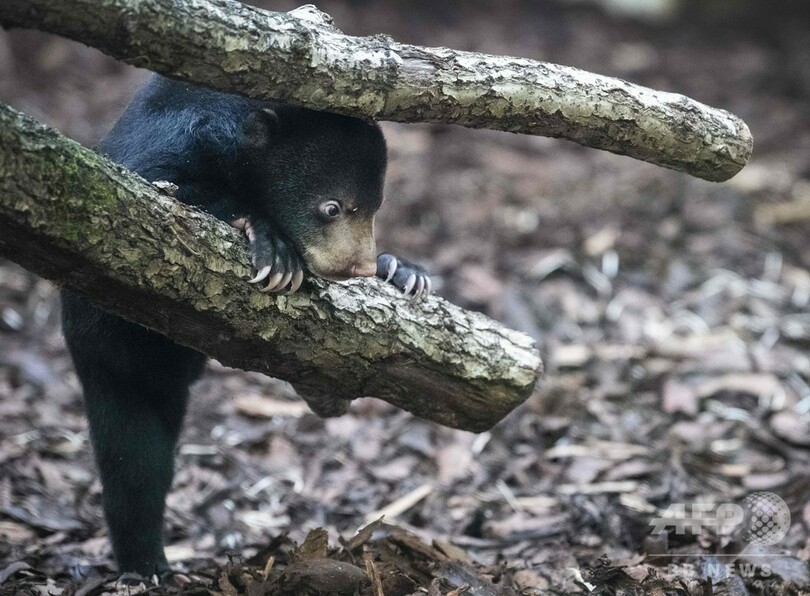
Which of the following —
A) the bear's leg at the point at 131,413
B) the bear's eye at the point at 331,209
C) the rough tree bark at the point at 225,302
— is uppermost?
the bear's eye at the point at 331,209

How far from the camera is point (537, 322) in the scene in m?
7.52

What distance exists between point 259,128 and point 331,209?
18.1 inches

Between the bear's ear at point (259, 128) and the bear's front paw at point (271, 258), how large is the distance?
0.39 meters

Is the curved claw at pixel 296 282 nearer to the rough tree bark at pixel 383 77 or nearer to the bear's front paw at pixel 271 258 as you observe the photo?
the bear's front paw at pixel 271 258

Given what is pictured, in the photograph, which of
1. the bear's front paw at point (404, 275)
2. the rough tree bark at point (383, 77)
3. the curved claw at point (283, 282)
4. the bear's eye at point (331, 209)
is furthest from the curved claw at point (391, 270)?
the rough tree bark at point (383, 77)

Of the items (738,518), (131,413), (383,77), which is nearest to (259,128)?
(383,77)

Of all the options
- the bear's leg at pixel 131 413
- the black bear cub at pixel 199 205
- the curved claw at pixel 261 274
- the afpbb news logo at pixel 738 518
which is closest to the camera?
the curved claw at pixel 261 274

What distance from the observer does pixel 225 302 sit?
3555 millimetres

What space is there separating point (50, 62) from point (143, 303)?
757 cm

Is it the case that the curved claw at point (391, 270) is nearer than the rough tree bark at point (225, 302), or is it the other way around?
the rough tree bark at point (225, 302)

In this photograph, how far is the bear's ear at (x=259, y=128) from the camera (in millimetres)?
4066

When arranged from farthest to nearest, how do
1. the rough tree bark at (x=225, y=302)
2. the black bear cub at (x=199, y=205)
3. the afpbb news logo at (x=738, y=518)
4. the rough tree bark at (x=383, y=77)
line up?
the afpbb news logo at (x=738, y=518), the black bear cub at (x=199, y=205), the rough tree bark at (x=225, y=302), the rough tree bark at (x=383, y=77)

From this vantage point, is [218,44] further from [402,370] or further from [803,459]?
[803,459]

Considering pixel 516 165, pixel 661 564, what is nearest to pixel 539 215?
pixel 516 165
